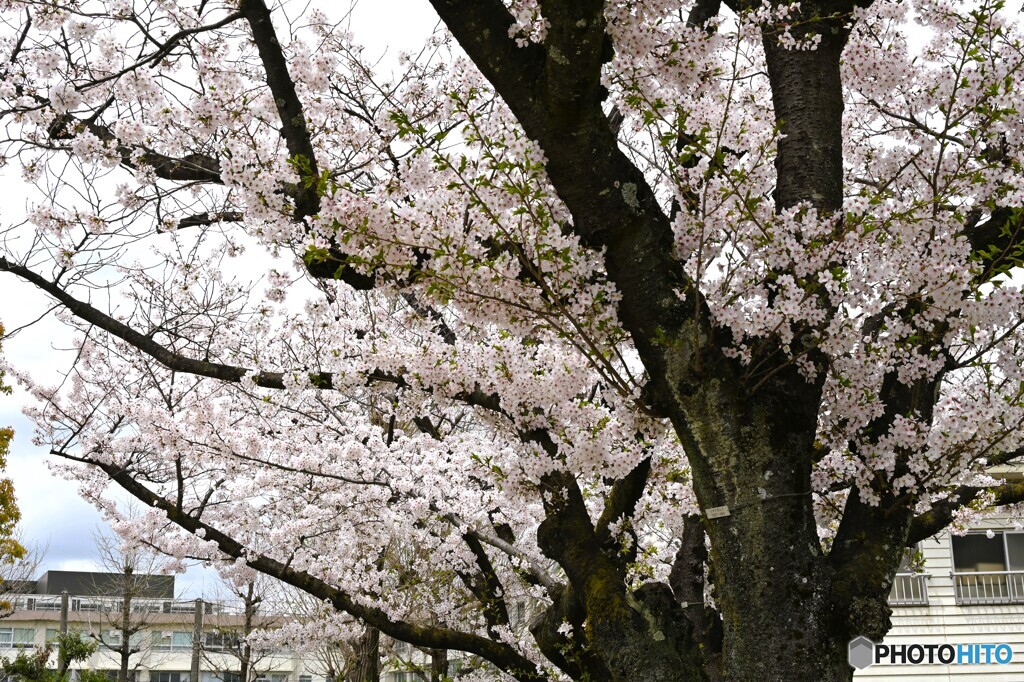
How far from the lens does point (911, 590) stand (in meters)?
15.8

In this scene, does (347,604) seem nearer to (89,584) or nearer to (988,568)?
(988,568)

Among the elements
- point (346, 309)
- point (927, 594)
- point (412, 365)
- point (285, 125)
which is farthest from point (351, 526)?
point (927, 594)

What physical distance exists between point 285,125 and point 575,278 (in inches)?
59.8

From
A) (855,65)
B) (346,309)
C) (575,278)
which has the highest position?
(346,309)

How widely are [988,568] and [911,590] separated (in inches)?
62.6

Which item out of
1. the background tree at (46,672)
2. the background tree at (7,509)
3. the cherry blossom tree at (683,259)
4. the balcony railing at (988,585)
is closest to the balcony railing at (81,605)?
the background tree at (46,672)

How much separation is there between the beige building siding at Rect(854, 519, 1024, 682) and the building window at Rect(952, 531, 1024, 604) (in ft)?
0.68

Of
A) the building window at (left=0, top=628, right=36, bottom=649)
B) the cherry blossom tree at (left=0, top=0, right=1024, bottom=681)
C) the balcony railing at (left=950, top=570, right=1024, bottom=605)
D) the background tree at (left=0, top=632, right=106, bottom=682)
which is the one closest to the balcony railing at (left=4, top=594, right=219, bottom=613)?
the building window at (left=0, top=628, right=36, bottom=649)

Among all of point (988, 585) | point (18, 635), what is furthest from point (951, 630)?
point (18, 635)

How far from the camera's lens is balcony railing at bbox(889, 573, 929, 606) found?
15.5 m

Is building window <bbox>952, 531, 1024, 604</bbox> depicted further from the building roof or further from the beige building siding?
the building roof

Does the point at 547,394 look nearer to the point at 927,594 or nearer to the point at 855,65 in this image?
the point at 855,65

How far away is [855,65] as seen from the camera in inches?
171

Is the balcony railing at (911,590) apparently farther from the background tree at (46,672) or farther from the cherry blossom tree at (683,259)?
the background tree at (46,672)
